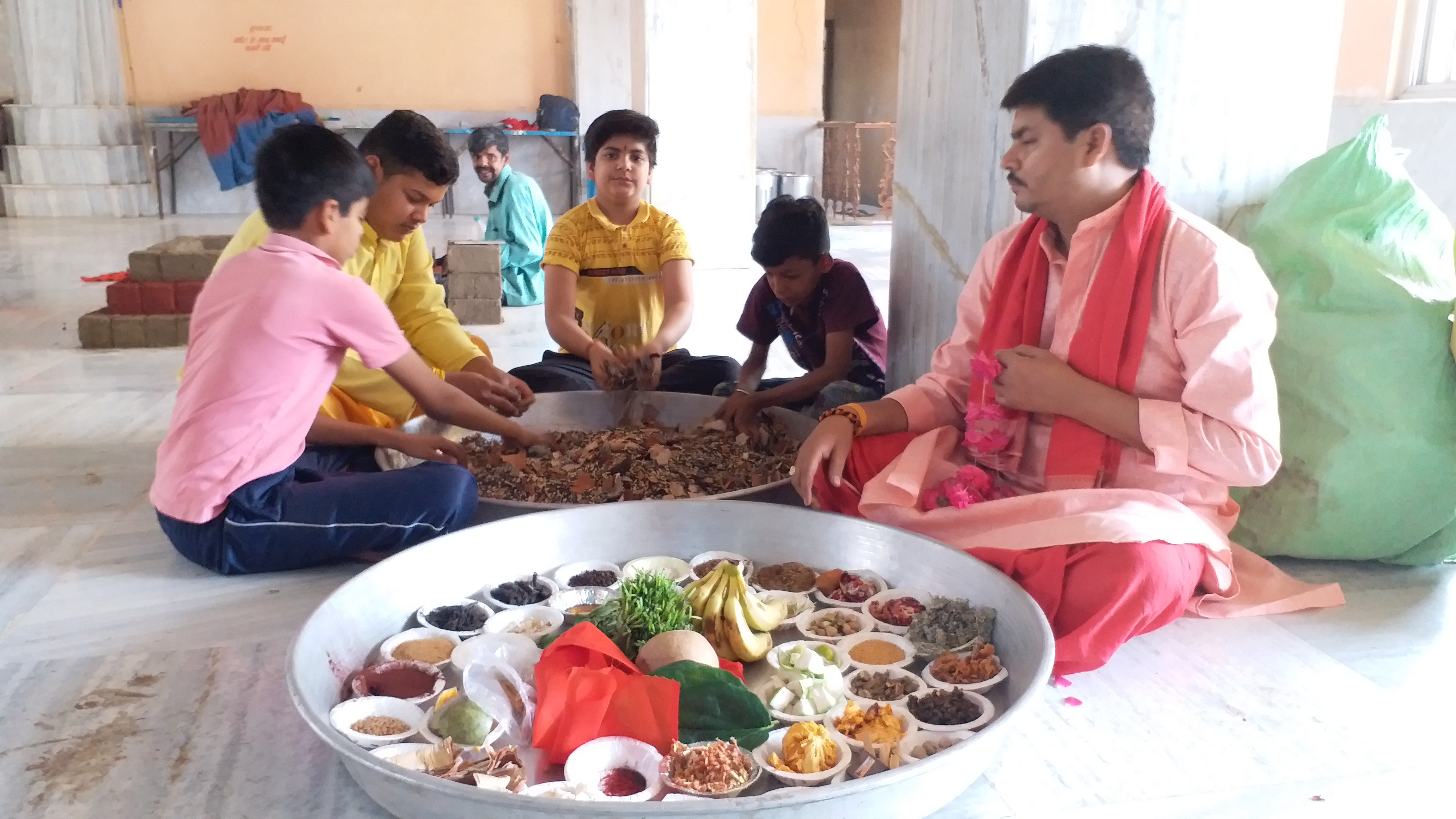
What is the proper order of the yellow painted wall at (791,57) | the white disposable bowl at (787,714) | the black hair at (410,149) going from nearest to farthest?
the white disposable bowl at (787,714) → the black hair at (410,149) → the yellow painted wall at (791,57)

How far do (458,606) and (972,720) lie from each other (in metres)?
1.02

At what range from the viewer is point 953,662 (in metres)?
1.89

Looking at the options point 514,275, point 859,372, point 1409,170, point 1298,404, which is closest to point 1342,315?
point 1298,404

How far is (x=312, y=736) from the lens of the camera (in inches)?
71.7

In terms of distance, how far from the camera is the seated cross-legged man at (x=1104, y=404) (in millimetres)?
1968

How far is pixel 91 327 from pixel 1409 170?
6245 mm

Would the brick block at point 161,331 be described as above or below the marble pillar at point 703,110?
below

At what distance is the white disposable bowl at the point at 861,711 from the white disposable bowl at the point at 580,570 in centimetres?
62

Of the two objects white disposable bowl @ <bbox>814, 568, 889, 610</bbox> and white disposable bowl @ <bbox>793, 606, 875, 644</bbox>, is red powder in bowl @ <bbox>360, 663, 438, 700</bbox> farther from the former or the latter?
white disposable bowl @ <bbox>814, 568, 889, 610</bbox>

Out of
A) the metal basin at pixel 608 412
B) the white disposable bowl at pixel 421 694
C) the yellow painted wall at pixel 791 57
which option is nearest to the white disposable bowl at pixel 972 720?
the white disposable bowl at pixel 421 694

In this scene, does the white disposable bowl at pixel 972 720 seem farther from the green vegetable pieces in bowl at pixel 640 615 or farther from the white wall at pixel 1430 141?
the white wall at pixel 1430 141

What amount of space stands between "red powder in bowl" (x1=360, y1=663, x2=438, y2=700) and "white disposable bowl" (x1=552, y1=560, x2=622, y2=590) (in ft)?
1.34

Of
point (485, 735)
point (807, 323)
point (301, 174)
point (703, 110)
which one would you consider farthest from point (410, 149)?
point (703, 110)

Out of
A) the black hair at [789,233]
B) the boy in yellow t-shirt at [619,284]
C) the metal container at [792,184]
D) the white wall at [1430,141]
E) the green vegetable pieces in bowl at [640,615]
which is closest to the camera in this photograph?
the green vegetable pieces in bowl at [640,615]
